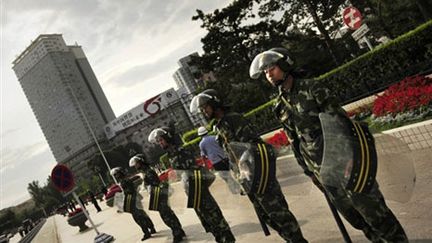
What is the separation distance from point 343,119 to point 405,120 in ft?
16.5

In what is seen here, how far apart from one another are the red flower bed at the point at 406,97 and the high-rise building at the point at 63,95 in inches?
5371

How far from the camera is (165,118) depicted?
423 feet

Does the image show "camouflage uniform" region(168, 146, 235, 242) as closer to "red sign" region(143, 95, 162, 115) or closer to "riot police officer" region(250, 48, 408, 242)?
"riot police officer" region(250, 48, 408, 242)

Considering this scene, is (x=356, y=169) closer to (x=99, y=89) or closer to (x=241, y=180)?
(x=241, y=180)

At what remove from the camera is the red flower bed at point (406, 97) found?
24.2 feet

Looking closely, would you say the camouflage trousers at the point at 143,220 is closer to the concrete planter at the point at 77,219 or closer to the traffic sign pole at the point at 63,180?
the traffic sign pole at the point at 63,180

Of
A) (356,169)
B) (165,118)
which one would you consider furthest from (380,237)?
(165,118)

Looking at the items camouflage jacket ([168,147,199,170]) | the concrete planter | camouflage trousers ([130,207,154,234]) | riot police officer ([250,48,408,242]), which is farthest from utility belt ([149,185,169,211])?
the concrete planter

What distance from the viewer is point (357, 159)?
9.18 ft

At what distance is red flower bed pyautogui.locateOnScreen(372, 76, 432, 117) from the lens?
24.2 feet

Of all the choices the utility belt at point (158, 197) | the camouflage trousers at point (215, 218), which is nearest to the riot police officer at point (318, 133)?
the camouflage trousers at point (215, 218)

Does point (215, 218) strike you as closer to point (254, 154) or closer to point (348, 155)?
point (254, 154)

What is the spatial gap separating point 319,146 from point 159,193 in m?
4.60

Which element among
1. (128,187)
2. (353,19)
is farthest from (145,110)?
(128,187)
